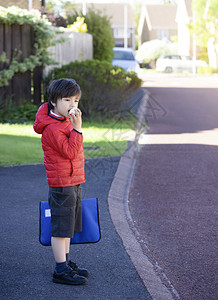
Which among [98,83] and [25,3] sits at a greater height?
[25,3]

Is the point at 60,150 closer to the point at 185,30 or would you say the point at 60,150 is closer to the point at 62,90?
the point at 62,90

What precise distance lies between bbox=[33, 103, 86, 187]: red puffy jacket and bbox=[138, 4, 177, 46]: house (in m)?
81.5

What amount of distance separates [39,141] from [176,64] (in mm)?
40808

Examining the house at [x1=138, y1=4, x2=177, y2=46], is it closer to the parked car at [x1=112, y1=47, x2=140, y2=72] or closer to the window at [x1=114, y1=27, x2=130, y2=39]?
the window at [x1=114, y1=27, x2=130, y2=39]

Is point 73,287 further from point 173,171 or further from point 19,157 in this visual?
point 19,157

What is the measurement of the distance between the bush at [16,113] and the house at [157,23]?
72.1 metres

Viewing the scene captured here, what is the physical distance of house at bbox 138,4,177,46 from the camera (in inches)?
3285

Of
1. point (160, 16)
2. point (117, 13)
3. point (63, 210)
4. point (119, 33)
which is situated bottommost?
point (63, 210)

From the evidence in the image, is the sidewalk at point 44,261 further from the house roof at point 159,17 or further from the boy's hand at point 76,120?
the house roof at point 159,17

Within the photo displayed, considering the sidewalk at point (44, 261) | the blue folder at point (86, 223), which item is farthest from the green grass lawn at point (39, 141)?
the blue folder at point (86, 223)

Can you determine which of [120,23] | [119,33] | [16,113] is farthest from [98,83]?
[119,33]

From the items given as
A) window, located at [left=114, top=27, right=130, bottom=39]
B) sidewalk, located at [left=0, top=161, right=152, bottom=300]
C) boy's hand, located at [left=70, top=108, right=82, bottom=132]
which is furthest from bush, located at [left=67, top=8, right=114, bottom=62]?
window, located at [left=114, top=27, right=130, bottom=39]

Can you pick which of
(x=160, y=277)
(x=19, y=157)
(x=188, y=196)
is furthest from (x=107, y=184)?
(x=160, y=277)

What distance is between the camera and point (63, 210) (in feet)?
12.3
